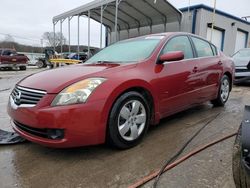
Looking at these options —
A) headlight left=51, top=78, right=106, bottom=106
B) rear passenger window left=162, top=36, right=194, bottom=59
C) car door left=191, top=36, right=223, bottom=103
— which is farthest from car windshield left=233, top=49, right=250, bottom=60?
headlight left=51, top=78, right=106, bottom=106

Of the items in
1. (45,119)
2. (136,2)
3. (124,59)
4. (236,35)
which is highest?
(136,2)

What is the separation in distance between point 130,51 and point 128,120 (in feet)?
4.09

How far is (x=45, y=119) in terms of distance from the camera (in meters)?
2.49

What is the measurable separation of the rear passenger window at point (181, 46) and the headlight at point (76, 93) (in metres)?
1.46

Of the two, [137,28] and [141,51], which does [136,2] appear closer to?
[137,28]

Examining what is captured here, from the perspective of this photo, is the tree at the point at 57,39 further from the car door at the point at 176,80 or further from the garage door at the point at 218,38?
the car door at the point at 176,80

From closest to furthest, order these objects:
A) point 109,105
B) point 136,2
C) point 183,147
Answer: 1. point 109,105
2. point 183,147
3. point 136,2

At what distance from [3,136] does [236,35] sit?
60.4ft

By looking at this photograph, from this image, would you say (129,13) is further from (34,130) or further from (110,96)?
(34,130)

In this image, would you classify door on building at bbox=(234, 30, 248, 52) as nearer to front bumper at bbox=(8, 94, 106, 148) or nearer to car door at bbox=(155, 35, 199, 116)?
car door at bbox=(155, 35, 199, 116)

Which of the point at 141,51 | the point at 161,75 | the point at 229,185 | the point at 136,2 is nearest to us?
the point at 229,185

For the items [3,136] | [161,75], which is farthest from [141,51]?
[3,136]

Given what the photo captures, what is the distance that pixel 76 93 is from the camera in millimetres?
2557

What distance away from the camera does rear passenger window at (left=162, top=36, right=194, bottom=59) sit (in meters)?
3.67
